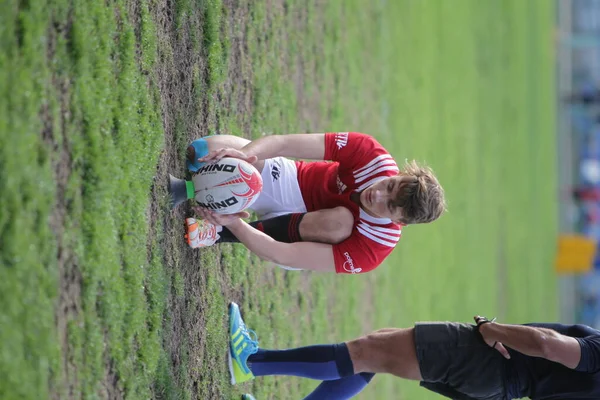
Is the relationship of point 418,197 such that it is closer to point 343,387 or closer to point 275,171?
point 275,171

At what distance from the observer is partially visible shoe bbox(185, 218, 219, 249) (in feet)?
14.6

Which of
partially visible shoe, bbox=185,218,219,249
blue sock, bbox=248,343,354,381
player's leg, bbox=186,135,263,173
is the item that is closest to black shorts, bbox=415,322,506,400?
blue sock, bbox=248,343,354,381

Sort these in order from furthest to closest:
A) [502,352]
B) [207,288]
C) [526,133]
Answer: [526,133], [207,288], [502,352]

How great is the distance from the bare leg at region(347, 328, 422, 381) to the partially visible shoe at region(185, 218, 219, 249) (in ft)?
3.64

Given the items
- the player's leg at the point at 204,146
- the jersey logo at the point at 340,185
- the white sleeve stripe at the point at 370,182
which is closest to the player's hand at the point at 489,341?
the white sleeve stripe at the point at 370,182

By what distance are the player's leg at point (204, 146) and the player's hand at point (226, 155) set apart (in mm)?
204

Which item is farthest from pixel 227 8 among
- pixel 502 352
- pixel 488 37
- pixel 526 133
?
pixel 526 133

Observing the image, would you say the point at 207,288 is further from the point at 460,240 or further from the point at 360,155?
the point at 460,240

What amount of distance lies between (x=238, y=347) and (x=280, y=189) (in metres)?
1.13

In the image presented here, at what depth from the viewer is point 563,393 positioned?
13.9 feet

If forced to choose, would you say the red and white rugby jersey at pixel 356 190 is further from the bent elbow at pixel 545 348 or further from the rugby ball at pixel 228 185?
the bent elbow at pixel 545 348

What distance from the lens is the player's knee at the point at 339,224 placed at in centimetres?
443

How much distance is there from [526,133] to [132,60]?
577 inches

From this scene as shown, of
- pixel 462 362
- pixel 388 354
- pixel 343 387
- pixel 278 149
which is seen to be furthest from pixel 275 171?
pixel 462 362
